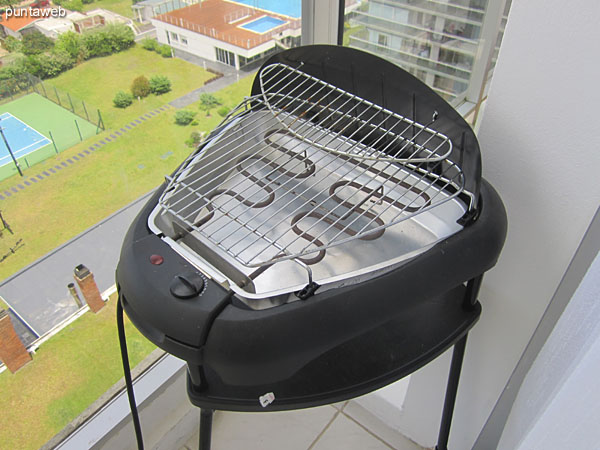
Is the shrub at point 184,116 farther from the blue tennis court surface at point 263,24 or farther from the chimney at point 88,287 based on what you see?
the chimney at point 88,287

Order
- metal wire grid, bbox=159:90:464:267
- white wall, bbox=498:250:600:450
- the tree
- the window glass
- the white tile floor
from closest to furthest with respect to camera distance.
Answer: white wall, bbox=498:250:600:450 → metal wire grid, bbox=159:90:464:267 → the tree → the white tile floor → the window glass

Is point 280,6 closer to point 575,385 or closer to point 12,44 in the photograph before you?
point 12,44

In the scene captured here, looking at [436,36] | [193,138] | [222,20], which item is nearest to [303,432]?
[193,138]

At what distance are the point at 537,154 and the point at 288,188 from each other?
366 mm

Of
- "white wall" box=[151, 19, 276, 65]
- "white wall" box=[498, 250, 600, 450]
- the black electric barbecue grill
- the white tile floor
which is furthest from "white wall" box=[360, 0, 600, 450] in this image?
"white wall" box=[151, 19, 276, 65]

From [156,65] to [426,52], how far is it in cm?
94

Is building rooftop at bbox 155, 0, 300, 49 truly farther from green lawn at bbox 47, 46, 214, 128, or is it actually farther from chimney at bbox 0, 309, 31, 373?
chimney at bbox 0, 309, 31, 373

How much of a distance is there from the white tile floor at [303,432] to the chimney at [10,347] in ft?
1.73

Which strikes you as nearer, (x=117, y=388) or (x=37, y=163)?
(x=37, y=163)

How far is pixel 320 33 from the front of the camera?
1.28 metres

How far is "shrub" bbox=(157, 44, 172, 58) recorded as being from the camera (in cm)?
108

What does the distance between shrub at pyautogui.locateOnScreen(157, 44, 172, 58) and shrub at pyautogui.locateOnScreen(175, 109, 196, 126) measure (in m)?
0.12

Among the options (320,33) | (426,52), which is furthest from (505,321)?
(426,52)

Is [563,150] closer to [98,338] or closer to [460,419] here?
[460,419]
